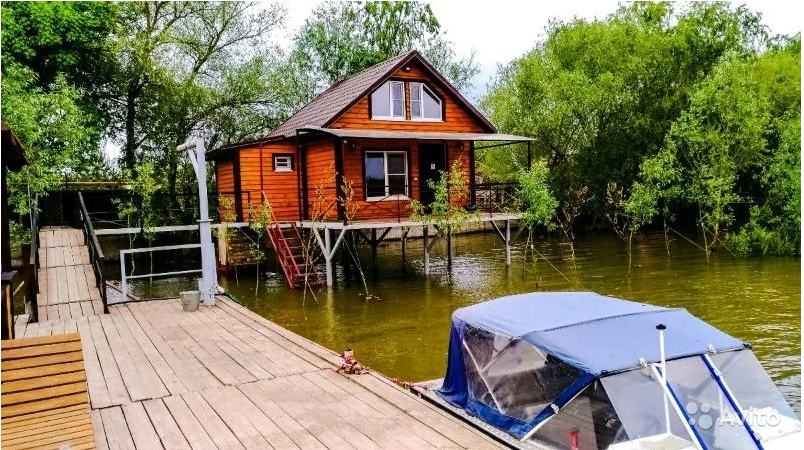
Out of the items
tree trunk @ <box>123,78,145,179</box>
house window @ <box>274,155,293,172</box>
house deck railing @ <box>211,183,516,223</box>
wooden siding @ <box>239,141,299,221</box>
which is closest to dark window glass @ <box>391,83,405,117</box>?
house deck railing @ <box>211,183,516,223</box>

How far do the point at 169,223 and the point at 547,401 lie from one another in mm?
23739

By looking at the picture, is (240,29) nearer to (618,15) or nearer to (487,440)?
(618,15)

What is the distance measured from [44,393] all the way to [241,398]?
1961 mm

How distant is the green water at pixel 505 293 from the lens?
39.5ft

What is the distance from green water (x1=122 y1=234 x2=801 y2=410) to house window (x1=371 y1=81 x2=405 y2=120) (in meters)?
5.77

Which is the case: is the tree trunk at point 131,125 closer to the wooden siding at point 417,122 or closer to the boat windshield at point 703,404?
the wooden siding at point 417,122

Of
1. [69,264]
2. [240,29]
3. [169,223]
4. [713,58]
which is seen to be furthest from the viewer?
[713,58]

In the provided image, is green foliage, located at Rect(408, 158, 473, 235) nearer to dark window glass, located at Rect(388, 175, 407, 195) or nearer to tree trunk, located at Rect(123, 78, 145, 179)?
dark window glass, located at Rect(388, 175, 407, 195)

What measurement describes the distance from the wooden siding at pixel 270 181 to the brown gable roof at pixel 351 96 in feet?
2.25

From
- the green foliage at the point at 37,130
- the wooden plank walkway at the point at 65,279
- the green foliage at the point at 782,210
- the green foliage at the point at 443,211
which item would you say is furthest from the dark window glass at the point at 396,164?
the green foliage at the point at 782,210

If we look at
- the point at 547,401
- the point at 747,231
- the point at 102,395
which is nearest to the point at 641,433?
the point at 547,401

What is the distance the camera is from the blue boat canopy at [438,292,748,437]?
593 cm

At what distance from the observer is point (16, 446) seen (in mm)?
4781

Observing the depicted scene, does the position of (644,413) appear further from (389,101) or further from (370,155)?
(389,101)
